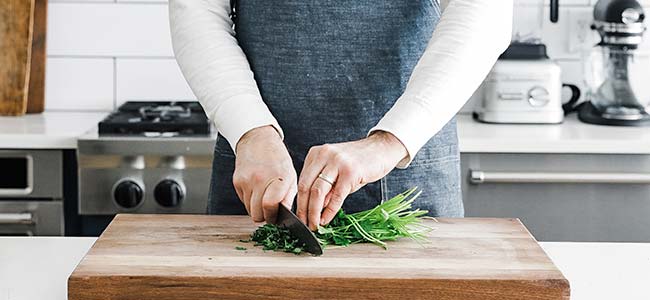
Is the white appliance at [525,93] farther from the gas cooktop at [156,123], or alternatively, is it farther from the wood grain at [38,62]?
the wood grain at [38,62]

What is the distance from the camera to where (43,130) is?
2.54 meters

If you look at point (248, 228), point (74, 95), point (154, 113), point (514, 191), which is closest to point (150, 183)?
point (154, 113)

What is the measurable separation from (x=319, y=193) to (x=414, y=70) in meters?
0.26

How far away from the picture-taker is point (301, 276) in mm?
1228

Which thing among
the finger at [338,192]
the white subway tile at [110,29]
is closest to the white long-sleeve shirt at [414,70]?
the finger at [338,192]

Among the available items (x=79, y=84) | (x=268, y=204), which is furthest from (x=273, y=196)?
(x=79, y=84)

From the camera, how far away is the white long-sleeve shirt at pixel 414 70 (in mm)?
1453

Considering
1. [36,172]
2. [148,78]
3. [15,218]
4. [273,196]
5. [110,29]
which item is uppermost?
[110,29]

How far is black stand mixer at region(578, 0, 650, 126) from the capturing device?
2.66 meters

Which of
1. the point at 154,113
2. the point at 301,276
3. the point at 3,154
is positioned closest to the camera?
the point at 301,276

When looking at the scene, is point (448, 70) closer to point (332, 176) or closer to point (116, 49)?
point (332, 176)

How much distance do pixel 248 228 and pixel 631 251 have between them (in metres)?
0.58

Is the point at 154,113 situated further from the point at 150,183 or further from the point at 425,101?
the point at 425,101

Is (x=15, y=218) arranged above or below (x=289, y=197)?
below
